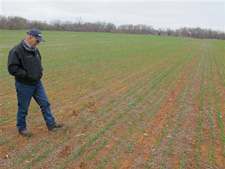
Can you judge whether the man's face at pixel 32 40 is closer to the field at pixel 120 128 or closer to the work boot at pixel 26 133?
the work boot at pixel 26 133

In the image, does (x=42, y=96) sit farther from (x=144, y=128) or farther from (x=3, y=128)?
(x=144, y=128)

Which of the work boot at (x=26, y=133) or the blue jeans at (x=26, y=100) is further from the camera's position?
the work boot at (x=26, y=133)

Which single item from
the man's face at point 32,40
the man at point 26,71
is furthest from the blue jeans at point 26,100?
the man's face at point 32,40

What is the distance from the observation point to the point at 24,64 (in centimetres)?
388

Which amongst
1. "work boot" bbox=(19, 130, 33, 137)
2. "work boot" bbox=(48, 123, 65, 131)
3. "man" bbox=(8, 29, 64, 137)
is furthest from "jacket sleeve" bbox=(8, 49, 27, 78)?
"work boot" bbox=(48, 123, 65, 131)

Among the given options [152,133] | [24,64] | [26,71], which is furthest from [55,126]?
[152,133]

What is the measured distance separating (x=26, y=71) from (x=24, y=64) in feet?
0.47

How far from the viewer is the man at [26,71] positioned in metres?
3.75

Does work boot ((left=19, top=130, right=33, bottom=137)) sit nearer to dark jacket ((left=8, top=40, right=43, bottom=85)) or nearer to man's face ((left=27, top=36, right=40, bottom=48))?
dark jacket ((left=8, top=40, right=43, bottom=85))

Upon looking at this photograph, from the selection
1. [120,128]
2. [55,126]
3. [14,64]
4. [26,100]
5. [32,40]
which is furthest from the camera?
[120,128]

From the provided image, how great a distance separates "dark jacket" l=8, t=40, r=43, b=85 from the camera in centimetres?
374

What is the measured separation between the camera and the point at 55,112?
5.74 m

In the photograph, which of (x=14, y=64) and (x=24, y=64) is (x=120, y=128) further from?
(x=14, y=64)

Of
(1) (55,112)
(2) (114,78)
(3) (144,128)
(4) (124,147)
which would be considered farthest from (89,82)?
(4) (124,147)
